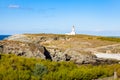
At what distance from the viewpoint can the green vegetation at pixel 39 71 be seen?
1938 centimetres

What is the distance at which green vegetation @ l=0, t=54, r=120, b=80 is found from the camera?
763 inches

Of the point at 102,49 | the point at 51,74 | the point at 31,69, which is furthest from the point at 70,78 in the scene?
the point at 102,49

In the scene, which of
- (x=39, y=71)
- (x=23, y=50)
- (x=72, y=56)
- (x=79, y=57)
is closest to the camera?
(x=39, y=71)

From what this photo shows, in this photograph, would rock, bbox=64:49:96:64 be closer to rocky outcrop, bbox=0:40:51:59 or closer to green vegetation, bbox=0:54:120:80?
rocky outcrop, bbox=0:40:51:59

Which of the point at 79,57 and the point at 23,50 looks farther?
the point at 79,57

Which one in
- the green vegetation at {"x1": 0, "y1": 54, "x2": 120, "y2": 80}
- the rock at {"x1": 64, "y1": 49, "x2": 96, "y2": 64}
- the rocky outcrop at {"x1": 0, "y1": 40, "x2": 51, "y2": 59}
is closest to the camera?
the green vegetation at {"x1": 0, "y1": 54, "x2": 120, "y2": 80}

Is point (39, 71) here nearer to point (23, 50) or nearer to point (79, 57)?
point (23, 50)

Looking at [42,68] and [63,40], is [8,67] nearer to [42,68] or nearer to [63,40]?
[42,68]

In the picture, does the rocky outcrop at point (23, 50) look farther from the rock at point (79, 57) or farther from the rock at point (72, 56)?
the rock at point (79, 57)

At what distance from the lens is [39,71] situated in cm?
2020

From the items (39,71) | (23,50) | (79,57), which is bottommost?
(79,57)

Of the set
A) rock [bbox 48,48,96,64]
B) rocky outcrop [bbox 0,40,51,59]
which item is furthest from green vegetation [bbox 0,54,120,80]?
rock [bbox 48,48,96,64]

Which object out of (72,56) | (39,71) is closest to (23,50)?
(72,56)

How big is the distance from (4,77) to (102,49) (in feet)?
88.3
